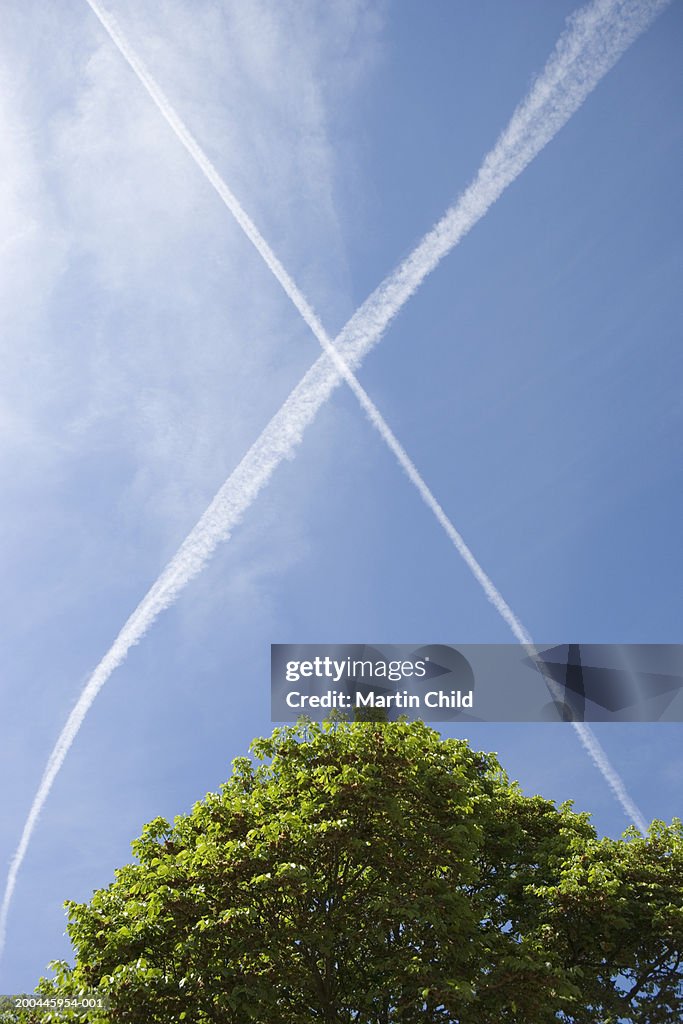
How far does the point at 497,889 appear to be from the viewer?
78.2 ft

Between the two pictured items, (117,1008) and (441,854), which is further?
(441,854)

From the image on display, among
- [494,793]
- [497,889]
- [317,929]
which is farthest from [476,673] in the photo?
[317,929]

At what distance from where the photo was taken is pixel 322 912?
1808 centimetres

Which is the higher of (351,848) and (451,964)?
(351,848)

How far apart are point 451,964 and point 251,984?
4551 millimetres

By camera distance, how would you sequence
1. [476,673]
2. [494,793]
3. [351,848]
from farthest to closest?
1. [494,793]
2. [476,673]
3. [351,848]

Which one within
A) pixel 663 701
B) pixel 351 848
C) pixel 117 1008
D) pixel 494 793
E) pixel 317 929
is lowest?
pixel 117 1008

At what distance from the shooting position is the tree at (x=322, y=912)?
56.7ft

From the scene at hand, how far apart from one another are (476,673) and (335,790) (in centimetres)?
735

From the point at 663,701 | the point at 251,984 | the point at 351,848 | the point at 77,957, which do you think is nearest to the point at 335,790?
the point at 351,848

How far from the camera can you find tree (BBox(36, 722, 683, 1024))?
17.3m

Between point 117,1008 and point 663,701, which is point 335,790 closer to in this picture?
point 117,1008

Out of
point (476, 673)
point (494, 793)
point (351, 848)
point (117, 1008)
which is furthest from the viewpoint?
point (494, 793)

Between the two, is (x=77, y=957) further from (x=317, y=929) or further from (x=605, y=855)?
(x=605, y=855)
